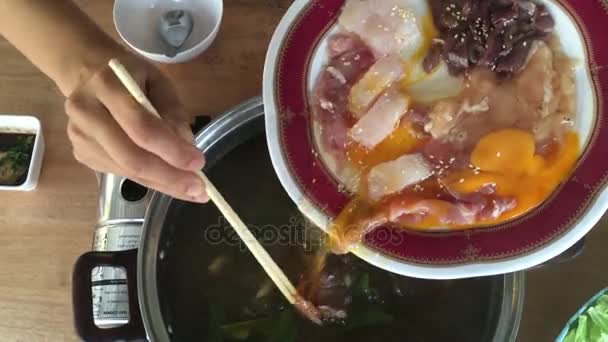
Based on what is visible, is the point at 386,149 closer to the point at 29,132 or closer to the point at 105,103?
the point at 105,103

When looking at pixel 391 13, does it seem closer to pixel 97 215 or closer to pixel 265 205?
pixel 265 205

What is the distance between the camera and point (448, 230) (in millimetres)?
1291

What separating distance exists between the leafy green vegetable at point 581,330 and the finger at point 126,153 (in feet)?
2.50

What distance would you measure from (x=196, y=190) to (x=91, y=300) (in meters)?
0.33

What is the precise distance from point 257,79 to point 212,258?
1.62 feet

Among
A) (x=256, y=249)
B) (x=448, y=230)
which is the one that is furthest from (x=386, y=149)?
(x=256, y=249)

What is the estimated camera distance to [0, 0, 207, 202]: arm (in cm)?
96

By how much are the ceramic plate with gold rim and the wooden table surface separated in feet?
0.69

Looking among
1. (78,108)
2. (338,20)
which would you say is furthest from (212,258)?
(338,20)

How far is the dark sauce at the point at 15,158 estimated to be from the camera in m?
1.56

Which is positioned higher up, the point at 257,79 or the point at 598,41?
the point at 598,41

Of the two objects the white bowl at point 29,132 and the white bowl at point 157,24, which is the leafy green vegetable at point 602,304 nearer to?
the white bowl at point 157,24

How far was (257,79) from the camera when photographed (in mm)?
1588

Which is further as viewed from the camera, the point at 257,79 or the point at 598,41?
the point at 257,79
